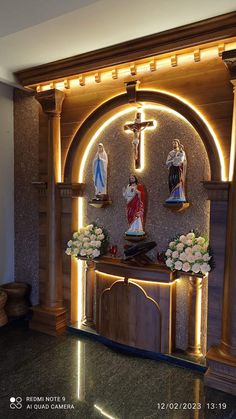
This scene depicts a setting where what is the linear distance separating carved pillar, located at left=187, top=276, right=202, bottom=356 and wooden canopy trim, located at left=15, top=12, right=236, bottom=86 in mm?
1995

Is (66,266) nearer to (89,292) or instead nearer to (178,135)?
(89,292)

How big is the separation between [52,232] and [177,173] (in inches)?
60.9

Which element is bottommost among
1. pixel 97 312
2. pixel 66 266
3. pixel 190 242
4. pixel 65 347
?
pixel 65 347

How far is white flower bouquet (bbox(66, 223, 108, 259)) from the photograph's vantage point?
10.9 ft

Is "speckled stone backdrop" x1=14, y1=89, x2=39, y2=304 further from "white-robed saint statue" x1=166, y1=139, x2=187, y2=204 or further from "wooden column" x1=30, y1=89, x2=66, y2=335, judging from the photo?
"white-robed saint statue" x1=166, y1=139, x2=187, y2=204

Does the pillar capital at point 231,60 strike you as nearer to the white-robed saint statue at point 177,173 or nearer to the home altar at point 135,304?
the white-robed saint statue at point 177,173

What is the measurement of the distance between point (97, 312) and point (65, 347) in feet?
1.50

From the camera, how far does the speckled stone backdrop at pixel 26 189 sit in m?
3.85

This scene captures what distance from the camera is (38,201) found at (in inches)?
151

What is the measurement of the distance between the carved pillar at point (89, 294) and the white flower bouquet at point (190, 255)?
3.11ft

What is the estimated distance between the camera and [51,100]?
3.46 m

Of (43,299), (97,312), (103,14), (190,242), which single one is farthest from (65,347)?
(103,14)

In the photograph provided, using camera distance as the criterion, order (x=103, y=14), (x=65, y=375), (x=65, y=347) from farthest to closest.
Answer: (x=65, y=347)
(x=65, y=375)
(x=103, y=14)

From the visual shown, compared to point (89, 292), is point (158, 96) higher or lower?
higher
